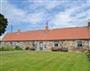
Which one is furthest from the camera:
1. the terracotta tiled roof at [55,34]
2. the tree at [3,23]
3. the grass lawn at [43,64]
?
the tree at [3,23]

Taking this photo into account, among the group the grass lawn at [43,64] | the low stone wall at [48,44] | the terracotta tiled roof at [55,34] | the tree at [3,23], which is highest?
the tree at [3,23]

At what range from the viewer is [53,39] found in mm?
46500

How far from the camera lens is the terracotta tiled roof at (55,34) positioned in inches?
1735

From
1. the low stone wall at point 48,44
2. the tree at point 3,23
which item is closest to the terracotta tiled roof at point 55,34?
the low stone wall at point 48,44

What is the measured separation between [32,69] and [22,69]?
67 cm

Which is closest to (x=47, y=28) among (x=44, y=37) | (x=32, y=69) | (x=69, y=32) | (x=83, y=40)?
(x=44, y=37)

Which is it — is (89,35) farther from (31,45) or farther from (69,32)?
(31,45)

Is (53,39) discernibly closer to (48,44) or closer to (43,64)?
(48,44)

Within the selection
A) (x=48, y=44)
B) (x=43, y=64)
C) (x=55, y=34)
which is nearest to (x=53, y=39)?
(x=48, y=44)

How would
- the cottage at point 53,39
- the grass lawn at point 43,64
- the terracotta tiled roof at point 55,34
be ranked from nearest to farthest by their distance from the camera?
1. the grass lawn at point 43,64
2. the cottage at point 53,39
3. the terracotta tiled roof at point 55,34

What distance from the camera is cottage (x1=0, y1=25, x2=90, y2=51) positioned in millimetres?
43219

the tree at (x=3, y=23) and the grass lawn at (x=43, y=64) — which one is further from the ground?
the tree at (x=3, y=23)

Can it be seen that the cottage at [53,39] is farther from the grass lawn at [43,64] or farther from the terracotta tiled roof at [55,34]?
the grass lawn at [43,64]

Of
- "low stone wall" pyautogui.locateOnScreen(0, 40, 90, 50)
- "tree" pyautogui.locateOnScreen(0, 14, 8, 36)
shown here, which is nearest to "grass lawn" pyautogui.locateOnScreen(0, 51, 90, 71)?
"low stone wall" pyautogui.locateOnScreen(0, 40, 90, 50)
